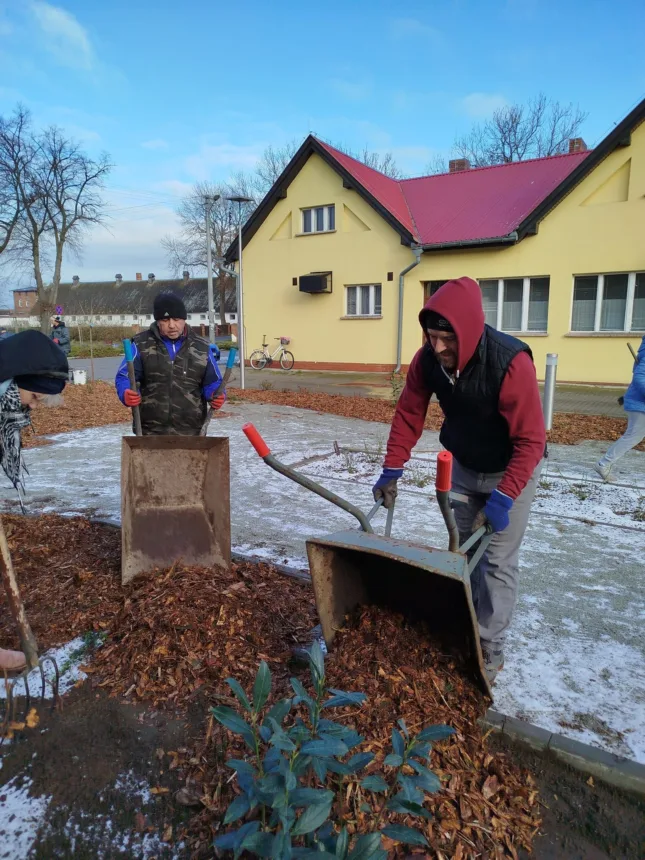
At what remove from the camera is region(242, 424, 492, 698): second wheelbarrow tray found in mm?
2039

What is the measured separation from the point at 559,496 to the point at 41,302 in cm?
2708

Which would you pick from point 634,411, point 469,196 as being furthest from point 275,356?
point 634,411

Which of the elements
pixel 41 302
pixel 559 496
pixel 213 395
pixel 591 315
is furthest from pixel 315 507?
pixel 41 302

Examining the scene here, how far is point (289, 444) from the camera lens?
7832mm

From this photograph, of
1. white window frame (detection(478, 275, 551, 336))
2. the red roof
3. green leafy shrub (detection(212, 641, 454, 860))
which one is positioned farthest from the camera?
the red roof

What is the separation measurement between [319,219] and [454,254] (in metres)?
4.82

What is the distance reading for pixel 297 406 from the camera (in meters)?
11.6

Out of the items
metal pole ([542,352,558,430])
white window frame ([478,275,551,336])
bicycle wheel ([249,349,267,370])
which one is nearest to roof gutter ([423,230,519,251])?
white window frame ([478,275,551,336])

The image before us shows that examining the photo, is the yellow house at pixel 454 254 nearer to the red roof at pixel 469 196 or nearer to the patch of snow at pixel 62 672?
the red roof at pixel 469 196

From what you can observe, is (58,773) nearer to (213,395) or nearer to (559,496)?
(213,395)

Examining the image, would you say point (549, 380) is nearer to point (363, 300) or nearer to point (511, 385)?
point (511, 385)

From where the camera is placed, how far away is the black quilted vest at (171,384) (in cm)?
386

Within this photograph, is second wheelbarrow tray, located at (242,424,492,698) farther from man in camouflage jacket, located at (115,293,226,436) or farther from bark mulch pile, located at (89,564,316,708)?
man in camouflage jacket, located at (115,293,226,436)

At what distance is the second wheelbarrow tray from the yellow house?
12.7 metres
